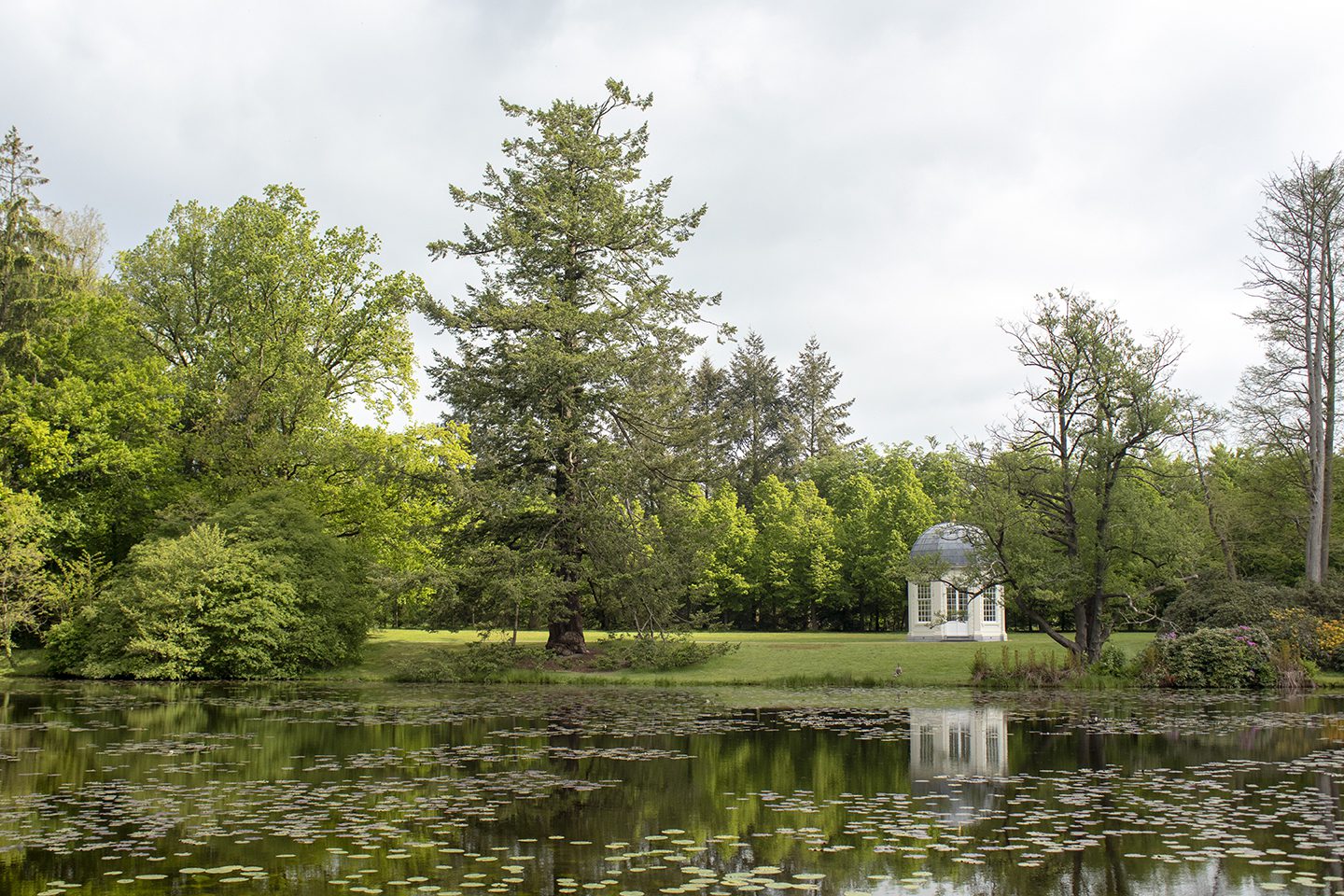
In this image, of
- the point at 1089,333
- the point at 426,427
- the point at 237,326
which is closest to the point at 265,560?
the point at 426,427

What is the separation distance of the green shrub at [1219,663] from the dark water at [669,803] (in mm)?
6557

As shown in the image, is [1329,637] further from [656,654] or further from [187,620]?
[187,620]

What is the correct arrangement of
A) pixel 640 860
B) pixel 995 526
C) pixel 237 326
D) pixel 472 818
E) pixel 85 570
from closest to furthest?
pixel 640 860, pixel 472 818, pixel 995 526, pixel 85 570, pixel 237 326

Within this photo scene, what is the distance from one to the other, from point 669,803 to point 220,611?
21853 millimetres

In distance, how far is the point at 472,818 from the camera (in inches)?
407

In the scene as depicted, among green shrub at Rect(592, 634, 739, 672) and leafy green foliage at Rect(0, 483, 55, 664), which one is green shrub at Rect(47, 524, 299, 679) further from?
green shrub at Rect(592, 634, 739, 672)

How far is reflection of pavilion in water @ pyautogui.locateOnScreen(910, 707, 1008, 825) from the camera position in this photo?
451 inches

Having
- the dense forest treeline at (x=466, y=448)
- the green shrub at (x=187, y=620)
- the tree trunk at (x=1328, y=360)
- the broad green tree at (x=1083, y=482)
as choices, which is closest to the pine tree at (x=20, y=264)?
the dense forest treeline at (x=466, y=448)

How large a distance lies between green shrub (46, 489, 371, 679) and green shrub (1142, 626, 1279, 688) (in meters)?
22.6

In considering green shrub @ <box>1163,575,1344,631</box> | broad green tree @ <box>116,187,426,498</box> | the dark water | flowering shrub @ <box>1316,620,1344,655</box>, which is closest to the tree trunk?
green shrub @ <box>1163,575,1344,631</box>

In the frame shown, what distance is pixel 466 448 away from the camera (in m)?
40.8

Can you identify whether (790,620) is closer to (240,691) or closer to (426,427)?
(426,427)

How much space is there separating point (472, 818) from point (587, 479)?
22.0 meters

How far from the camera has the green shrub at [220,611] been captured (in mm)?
28969
